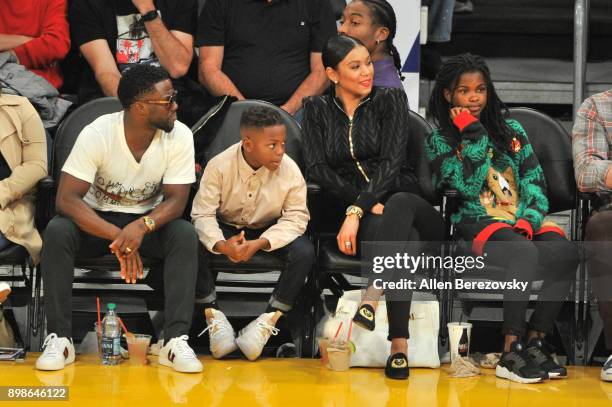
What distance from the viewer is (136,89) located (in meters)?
4.80

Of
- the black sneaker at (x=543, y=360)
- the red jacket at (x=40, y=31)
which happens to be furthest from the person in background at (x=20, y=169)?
the black sneaker at (x=543, y=360)

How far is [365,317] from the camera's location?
452 cm

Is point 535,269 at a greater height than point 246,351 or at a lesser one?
greater

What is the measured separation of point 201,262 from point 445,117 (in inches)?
50.1

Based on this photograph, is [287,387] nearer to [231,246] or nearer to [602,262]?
[231,246]

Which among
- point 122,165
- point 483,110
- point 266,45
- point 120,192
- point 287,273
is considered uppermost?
point 266,45

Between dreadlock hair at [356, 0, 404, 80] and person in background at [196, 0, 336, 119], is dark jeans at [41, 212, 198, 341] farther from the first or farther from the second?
dreadlock hair at [356, 0, 404, 80]

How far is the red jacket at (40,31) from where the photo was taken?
221 inches

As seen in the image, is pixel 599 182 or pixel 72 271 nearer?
pixel 72 271

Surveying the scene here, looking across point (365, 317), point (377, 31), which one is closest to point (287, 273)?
point (365, 317)

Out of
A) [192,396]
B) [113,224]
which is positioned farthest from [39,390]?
[113,224]

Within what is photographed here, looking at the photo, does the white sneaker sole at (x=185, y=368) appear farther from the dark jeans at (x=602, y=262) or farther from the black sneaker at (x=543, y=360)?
the dark jeans at (x=602, y=262)

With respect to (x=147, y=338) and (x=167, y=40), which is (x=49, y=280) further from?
(x=167, y=40)

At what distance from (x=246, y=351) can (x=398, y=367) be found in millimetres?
652
